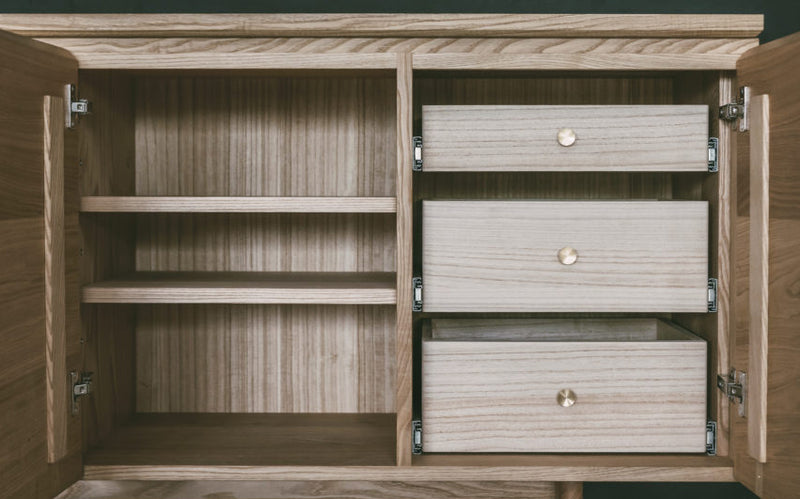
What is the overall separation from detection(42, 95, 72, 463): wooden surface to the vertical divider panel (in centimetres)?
49

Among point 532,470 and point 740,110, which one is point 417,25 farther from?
point 532,470

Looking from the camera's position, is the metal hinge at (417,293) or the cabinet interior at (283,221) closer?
the metal hinge at (417,293)

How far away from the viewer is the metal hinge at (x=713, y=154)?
1.18 meters

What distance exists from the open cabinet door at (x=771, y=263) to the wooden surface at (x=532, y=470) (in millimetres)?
77

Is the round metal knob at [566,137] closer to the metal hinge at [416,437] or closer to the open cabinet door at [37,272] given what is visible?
the metal hinge at [416,437]

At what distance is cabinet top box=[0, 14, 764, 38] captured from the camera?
3.84 ft

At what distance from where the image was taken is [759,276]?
1.07 metres

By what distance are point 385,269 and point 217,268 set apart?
340 mm

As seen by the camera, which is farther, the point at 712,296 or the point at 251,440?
the point at 251,440

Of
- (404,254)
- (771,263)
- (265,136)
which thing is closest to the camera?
(771,263)

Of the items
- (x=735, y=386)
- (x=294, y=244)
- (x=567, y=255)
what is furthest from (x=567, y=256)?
(x=294, y=244)

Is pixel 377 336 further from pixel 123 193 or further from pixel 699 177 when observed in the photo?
pixel 699 177

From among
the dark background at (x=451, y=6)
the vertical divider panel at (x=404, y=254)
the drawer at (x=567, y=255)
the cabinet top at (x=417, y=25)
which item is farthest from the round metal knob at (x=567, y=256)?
the dark background at (x=451, y=6)

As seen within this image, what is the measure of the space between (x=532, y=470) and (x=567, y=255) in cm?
33
